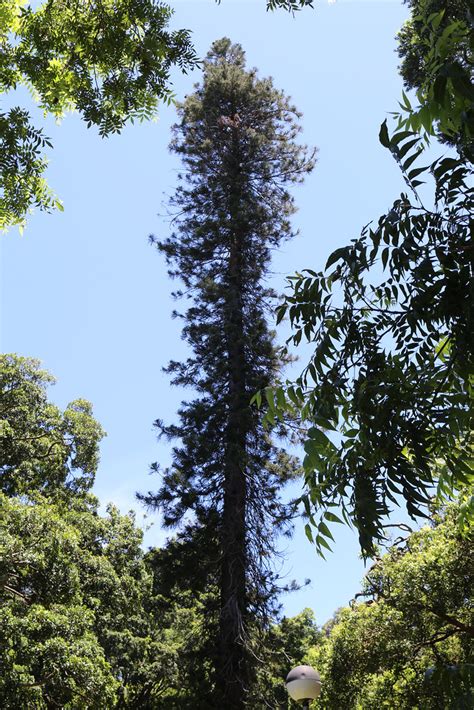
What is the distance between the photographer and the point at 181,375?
13.8 metres

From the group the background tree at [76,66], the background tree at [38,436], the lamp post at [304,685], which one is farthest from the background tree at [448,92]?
the background tree at [38,436]

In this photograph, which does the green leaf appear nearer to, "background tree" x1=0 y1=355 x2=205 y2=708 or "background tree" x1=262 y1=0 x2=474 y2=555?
"background tree" x1=262 y1=0 x2=474 y2=555

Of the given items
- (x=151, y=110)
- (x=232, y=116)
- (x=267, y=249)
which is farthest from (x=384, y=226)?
(x=232, y=116)

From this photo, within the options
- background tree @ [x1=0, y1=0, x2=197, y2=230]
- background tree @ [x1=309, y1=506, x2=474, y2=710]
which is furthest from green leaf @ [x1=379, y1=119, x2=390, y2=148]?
background tree @ [x1=309, y1=506, x2=474, y2=710]

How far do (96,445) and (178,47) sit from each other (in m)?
12.7

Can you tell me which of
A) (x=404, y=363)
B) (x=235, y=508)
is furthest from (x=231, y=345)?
(x=404, y=363)

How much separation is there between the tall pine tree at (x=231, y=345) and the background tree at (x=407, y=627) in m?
1.65

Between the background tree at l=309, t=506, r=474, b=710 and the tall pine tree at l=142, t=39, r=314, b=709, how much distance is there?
5.41 ft

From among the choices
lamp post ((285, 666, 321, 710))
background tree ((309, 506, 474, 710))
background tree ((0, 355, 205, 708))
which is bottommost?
lamp post ((285, 666, 321, 710))

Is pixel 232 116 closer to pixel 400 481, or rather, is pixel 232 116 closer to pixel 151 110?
pixel 151 110

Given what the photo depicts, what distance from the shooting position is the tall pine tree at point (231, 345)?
11.4 meters

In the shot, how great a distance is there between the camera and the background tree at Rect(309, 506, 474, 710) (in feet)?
28.0

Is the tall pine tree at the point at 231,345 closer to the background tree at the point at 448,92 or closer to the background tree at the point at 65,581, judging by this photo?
the background tree at the point at 65,581

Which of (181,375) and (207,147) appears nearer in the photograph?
(181,375)
